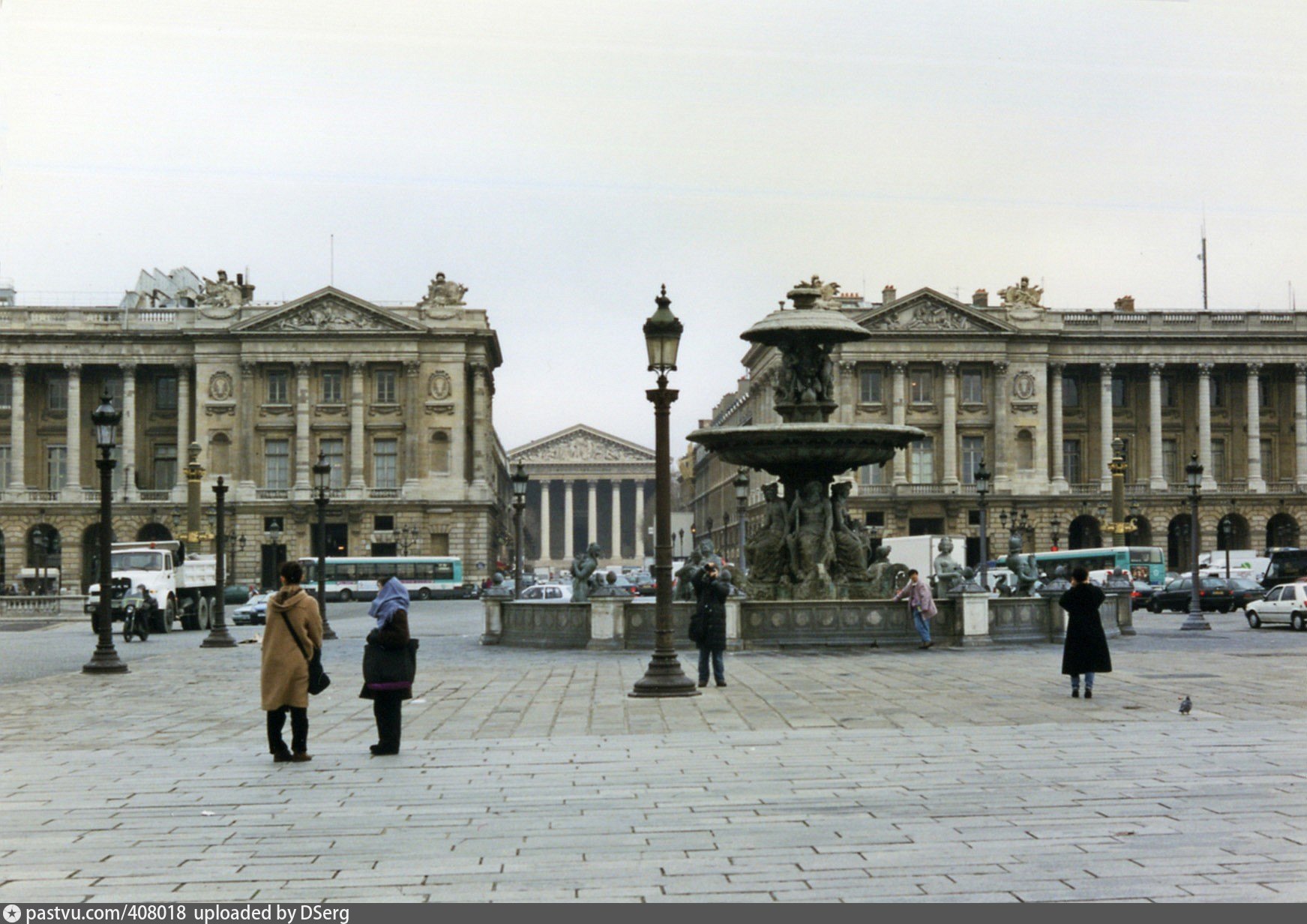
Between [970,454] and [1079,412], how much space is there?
854cm

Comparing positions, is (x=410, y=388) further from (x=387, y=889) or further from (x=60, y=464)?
(x=387, y=889)

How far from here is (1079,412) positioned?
9512 cm

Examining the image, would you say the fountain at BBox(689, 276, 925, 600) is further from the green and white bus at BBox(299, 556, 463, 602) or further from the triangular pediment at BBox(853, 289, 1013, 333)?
the triangular pediment at BBox(853, 289, 1013, 333)

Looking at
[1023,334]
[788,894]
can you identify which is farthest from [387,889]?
[1023,334]

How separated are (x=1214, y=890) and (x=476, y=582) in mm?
81895

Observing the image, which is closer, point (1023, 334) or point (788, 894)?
point (788, 894)

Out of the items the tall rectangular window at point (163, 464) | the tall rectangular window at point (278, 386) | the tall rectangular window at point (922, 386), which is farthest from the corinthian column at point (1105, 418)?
the tall rectangular window at point (163, 464)

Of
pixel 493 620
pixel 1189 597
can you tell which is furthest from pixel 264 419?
pixel 493 620

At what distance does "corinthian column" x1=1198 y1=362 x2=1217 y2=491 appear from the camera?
9231 cm

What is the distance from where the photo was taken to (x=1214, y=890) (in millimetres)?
6816

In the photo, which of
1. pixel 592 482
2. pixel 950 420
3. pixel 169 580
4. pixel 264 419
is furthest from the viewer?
pixel 592 482

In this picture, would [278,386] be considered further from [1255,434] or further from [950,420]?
[1255,434]

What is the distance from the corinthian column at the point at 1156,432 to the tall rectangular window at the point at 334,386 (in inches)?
1976

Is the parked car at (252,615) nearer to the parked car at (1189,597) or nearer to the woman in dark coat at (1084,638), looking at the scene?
the parked car at (1189,597)
